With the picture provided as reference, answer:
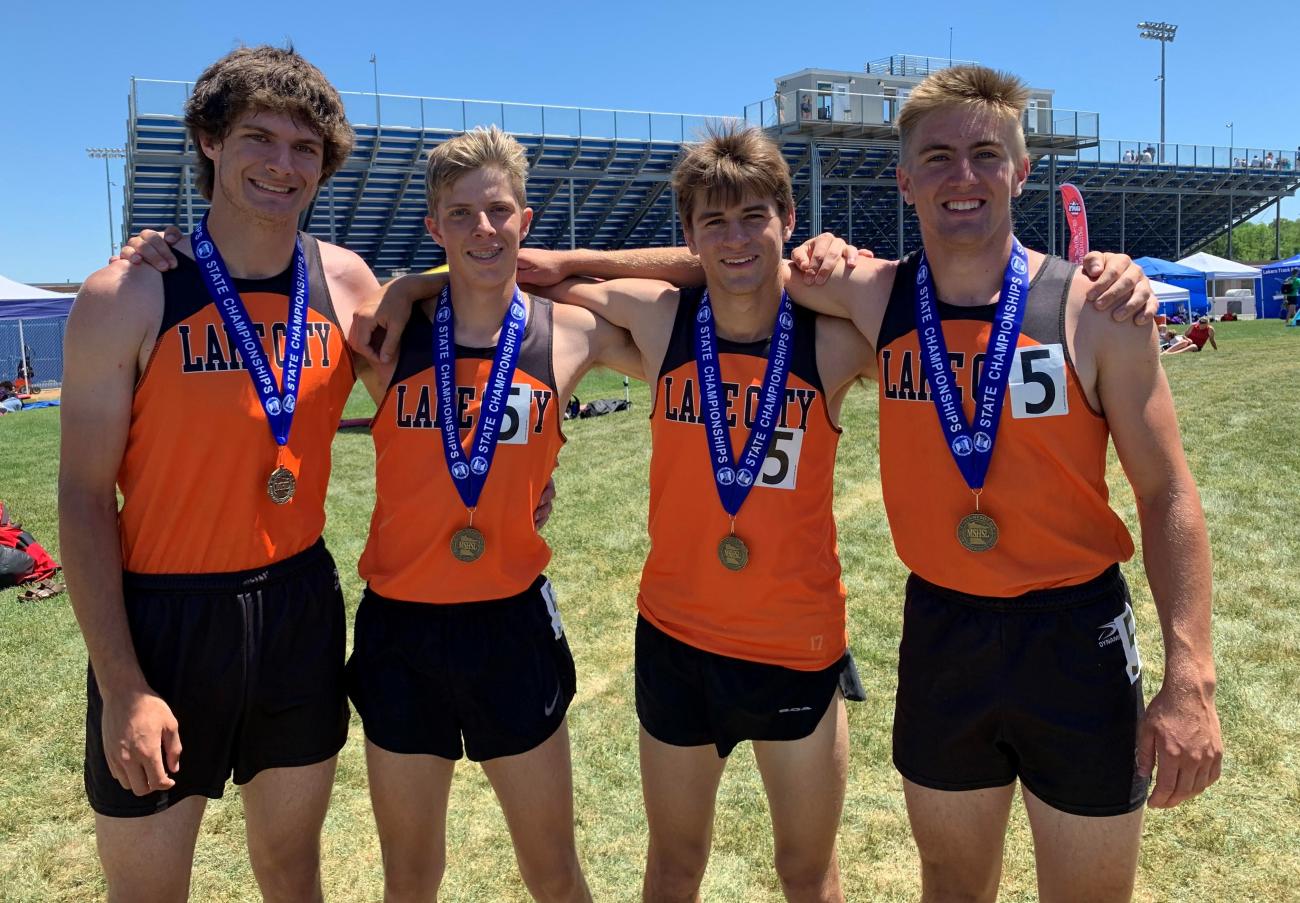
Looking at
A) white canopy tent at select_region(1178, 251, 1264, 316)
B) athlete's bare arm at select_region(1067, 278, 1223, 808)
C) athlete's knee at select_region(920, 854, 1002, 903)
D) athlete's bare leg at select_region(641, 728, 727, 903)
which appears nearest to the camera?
athlete's bare arm at select_region(1067, 278, 1223, 808)

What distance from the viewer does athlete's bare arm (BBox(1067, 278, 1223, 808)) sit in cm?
226

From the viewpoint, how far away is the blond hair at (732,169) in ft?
8.95

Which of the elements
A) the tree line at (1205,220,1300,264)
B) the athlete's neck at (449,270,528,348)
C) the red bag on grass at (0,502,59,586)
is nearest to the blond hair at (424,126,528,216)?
the athlete's neck at (449,270,528,348)

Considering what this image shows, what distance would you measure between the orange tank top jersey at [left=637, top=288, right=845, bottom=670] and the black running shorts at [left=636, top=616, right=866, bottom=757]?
1.6 inches

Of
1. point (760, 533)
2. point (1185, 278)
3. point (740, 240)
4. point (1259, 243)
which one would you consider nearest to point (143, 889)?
point (760, 533)

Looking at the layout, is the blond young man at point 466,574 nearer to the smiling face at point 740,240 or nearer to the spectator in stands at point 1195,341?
the smiling face at point 740,240

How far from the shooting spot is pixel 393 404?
9.21 ft

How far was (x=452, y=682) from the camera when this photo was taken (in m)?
2.68

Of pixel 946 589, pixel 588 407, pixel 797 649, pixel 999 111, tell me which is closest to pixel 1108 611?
pixel 946 589

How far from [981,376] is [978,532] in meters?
A: 0.41

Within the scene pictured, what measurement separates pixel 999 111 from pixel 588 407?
41.1ft

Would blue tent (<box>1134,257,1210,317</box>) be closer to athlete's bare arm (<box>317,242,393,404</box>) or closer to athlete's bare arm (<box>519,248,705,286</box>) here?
athlete's bare arm (<box>519,248,705,286</box>)

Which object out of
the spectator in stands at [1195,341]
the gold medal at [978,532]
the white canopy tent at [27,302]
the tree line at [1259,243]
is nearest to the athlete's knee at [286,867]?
the gold medal at [978,532]

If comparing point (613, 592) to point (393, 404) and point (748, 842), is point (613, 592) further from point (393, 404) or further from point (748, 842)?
point (393, 404)
